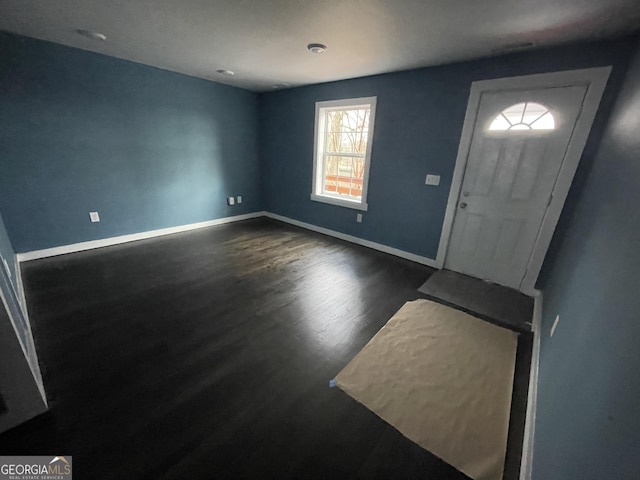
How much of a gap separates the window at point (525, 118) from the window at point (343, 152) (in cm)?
147

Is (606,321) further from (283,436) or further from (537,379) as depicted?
(283,436)

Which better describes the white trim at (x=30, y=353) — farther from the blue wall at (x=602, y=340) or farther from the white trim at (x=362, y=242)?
the white trim at (x=362, y=242)

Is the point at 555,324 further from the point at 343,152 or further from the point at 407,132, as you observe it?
the point at 343,152

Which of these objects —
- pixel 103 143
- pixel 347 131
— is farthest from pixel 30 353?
pixel 347 131

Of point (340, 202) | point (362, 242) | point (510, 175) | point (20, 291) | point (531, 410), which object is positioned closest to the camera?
point (531, 410)

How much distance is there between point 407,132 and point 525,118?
1163 millimetres

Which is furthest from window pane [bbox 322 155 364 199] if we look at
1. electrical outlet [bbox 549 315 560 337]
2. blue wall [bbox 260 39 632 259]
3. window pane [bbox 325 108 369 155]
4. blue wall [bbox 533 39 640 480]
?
electrical outlet [bbox 549 315 560 337]

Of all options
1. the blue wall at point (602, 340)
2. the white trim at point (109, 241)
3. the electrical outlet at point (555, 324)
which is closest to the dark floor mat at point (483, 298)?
the blue wall at point (602, 340)

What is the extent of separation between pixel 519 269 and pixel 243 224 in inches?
164

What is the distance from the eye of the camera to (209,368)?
66.0 inches

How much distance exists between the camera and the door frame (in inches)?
83.1

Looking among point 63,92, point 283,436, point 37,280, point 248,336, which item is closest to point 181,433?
point 283,436

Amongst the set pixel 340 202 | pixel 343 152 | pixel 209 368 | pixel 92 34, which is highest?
pixel 92 34

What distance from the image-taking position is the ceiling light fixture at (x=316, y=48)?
7.79 feet
